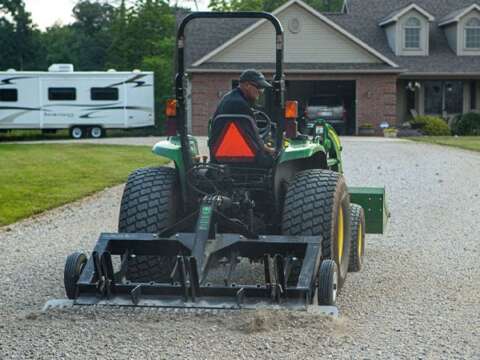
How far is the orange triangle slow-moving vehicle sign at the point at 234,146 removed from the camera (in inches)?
259

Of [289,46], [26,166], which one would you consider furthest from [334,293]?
[289,46]

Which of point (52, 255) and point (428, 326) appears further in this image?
point (52, 255)

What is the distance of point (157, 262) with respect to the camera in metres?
6.55

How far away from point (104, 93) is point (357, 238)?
30919 millimetres

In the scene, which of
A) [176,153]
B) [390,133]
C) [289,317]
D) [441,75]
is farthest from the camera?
[441,75]

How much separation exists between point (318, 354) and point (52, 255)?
4367 mm

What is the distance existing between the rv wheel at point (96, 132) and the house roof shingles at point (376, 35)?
15.3 ft

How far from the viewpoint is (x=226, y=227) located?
651 centimetres

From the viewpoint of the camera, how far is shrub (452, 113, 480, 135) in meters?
37.1

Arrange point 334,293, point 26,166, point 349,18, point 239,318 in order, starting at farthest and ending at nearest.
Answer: point 349,18 < point 26,166 < point 334,293 < point 239,318

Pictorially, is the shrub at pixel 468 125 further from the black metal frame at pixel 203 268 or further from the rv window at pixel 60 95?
the black metal frame at pixel 203 268

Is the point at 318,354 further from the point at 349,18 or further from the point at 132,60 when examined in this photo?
the point at 132,60

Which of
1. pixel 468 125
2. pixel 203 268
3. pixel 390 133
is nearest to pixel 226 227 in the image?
pixel 203 268

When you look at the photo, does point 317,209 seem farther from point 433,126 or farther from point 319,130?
point 433,126
